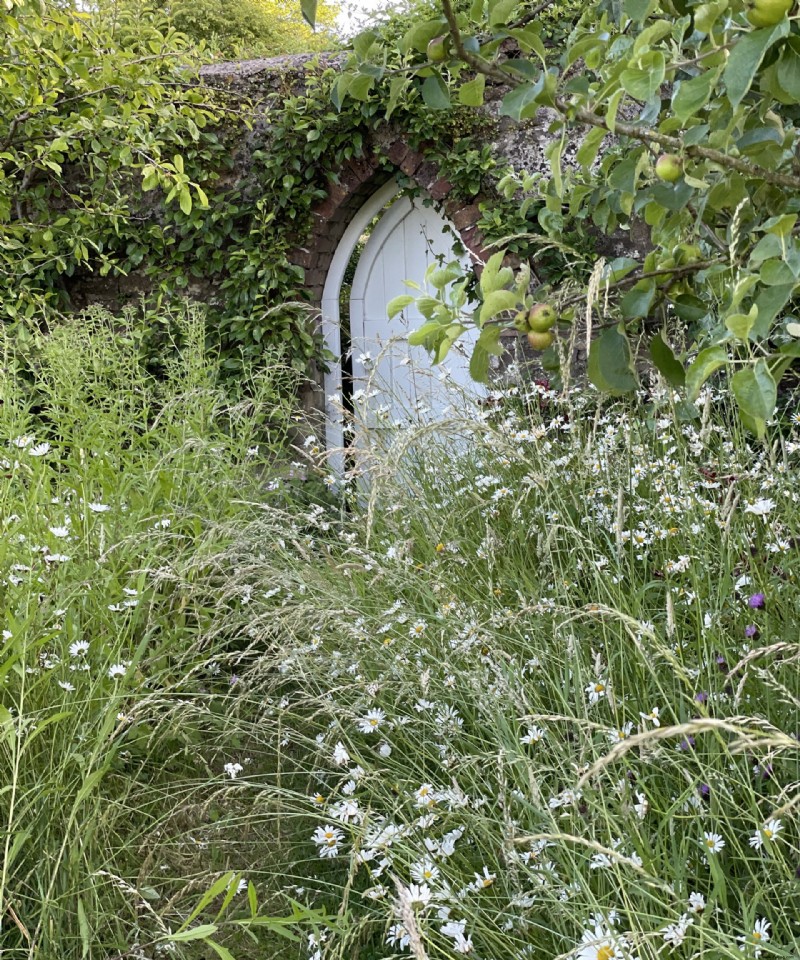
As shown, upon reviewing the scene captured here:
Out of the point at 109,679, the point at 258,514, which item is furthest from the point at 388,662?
the point at 258,514

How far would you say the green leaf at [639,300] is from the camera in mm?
1484

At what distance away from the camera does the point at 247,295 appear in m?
5.55

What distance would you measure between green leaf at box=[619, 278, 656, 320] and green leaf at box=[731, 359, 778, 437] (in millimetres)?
454

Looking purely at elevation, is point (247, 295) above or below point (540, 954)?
above

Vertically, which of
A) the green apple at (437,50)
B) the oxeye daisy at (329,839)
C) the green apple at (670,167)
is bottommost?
the oxeye daisy at (329,839)

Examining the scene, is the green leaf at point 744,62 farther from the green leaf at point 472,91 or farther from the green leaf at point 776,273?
the green leaf at point 472,91

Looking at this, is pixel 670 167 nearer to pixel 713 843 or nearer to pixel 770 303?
pixel 770 303

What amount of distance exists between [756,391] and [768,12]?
0.44m

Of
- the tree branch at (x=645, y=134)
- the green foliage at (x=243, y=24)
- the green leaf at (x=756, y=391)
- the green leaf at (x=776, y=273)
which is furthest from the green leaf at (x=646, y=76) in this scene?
the green foliage at (x=243, y=24)

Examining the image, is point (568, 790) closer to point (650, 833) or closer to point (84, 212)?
point (650, 833)

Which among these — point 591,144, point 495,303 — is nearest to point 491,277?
point 495,303

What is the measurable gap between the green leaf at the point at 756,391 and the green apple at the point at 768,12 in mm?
400

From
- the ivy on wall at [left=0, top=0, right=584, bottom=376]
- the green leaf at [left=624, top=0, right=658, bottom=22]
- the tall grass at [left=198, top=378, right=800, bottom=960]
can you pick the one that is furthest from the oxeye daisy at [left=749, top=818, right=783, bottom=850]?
the ivy on wall at [left=0, top=0, right=584, bottom=376]

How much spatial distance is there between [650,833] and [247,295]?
187 inches
